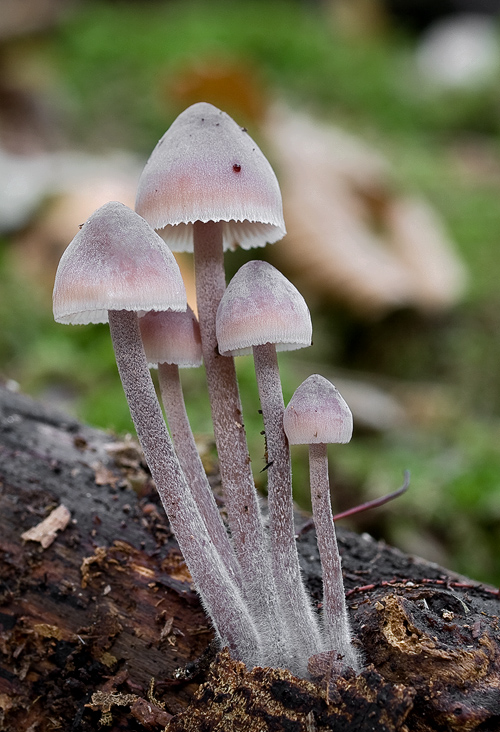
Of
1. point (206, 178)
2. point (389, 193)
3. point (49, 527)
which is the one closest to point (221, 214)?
point (206, 178)

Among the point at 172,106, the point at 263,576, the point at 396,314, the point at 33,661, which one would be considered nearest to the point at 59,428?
the point at 33,661

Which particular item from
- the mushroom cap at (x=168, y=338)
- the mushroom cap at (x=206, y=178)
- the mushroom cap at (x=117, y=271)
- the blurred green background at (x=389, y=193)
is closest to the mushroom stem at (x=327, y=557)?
the mushroom cap at (x=168, y=338)

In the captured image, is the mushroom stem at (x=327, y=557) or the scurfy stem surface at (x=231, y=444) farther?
the scurfy stem surface at (x=231, y=444)

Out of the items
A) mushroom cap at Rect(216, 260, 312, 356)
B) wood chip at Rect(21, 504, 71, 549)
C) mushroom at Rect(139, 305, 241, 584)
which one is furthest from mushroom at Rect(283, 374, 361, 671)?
wood chip at Rect(21, 504, 71, 549)

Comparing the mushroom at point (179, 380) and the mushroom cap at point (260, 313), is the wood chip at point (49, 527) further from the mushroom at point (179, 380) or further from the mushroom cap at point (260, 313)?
the mushroom cap at point (260, 313)

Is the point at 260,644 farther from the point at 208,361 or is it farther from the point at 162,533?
the point at 208,361

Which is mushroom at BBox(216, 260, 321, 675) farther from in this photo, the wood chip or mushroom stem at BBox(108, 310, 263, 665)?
the wood chip
